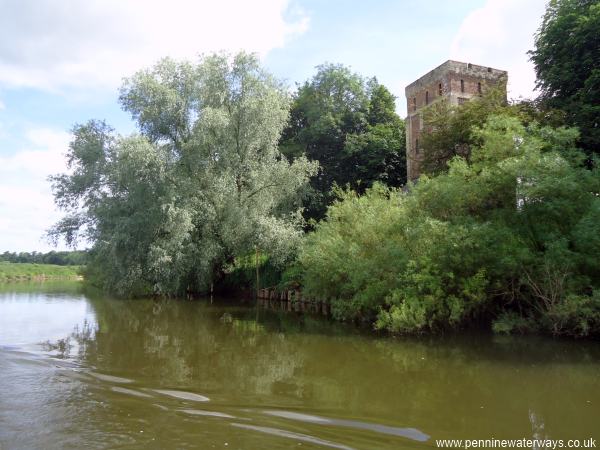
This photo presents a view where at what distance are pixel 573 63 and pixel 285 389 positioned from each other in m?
21.0

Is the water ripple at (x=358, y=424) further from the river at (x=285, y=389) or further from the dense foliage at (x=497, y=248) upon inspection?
the dense foliage at (x=497, y=248)

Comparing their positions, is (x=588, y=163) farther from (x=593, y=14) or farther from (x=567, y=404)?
(x=567, y=404)

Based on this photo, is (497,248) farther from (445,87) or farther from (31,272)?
(31,272)

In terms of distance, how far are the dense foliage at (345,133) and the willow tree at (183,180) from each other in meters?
10.2

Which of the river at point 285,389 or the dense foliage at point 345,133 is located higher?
the dense foliage at point 345,133

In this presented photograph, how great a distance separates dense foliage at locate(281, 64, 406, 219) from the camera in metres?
38.0

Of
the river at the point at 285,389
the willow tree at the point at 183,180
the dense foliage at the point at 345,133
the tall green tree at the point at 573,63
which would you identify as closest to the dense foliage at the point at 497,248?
the river at the point at 285,389

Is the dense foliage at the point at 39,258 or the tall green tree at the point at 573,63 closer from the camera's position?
the tall green tree at the point at 573,63

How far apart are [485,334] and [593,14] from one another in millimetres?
15823

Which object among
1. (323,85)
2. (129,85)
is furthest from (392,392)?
(323,85)

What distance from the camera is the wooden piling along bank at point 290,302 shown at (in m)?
20.7

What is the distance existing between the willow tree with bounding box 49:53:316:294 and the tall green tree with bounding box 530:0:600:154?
1350cm

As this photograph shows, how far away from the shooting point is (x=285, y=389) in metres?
7.82

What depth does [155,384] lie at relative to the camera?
792cm
